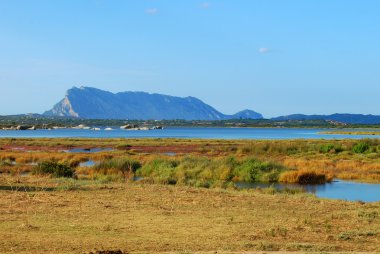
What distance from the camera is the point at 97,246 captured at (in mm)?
13875

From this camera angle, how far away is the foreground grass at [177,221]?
46.4 feet

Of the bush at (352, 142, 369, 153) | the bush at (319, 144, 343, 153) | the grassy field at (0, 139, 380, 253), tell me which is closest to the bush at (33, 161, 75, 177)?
the grassy field at (0, 139, 380, 253)

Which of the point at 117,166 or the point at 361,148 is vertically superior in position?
the point at 361,148

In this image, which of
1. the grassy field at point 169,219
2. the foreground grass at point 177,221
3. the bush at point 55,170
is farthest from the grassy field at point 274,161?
the foreground grass at point 177,221

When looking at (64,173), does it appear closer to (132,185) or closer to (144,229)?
(132,185)

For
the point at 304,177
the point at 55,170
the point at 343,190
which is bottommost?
the point at 343,190

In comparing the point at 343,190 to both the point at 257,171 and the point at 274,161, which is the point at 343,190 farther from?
the point at 274,161

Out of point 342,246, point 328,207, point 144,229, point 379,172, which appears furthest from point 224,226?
point 379,172

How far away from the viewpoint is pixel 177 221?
17.7 m

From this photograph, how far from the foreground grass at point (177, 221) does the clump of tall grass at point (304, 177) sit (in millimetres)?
9696

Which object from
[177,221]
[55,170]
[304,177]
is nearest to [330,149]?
[304,177]

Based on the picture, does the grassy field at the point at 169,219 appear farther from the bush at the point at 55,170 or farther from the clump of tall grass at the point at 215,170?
the clump of tall grass at the point at 215,170

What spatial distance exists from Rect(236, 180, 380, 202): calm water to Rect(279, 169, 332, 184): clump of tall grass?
778mm

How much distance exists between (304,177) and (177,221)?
19076 millimetres
